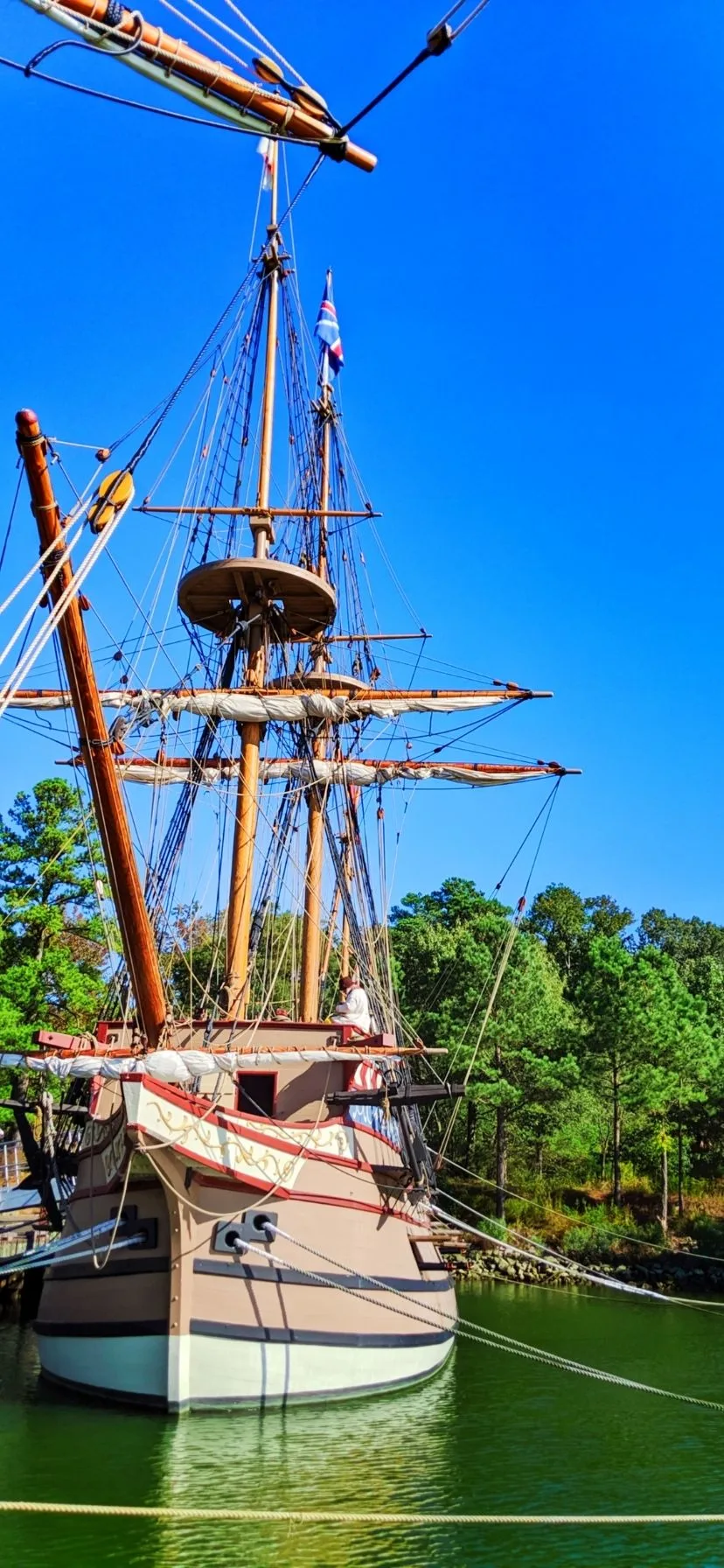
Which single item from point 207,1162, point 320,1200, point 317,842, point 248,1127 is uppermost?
point 317,842

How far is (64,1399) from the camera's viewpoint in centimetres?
1415

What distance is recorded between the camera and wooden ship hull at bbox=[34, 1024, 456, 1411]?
13.0 meters

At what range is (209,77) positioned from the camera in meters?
7.75

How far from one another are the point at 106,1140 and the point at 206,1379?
3.04m

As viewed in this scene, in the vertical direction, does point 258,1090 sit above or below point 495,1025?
below

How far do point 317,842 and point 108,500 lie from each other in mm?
17016

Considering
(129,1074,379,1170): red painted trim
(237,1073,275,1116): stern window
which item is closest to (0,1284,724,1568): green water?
(129,1074,379,1170): red painted trim

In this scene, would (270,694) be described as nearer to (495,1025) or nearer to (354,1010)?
(354,1010)

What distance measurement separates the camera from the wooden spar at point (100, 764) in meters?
10.2

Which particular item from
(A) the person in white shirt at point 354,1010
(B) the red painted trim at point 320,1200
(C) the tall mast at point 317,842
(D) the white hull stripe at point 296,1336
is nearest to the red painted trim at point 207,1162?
(B) the red painted trim at point 320,1200

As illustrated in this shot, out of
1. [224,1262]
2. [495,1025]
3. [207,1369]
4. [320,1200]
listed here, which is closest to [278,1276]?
[224,1262]

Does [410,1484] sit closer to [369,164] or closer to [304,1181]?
[304,1181]

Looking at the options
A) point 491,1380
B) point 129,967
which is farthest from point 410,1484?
point 491,1380

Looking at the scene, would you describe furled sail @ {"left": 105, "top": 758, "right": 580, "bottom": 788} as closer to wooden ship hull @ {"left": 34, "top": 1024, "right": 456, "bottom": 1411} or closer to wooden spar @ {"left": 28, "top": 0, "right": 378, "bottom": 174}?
wooden ship hull @ {"left": 34, "top": 1024, "right": 456, "bottom": 1411}
